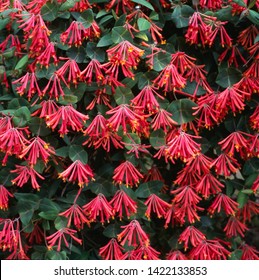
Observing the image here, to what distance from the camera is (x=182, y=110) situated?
2.07 metres

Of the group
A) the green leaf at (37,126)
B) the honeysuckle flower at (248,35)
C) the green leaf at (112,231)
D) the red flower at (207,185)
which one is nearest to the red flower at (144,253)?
the green leaf at (112,231)

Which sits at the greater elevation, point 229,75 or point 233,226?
point 229,75

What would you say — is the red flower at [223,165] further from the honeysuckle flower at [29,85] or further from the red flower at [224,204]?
the honeysuckle flower at [29,85]

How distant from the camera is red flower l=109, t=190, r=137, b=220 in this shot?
2.04 m

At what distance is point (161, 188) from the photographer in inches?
85.8

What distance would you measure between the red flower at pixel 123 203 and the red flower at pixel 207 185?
29 centimetres

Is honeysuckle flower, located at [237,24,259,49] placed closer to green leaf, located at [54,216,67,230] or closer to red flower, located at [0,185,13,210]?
green leaf, located at [54,216,67,230]

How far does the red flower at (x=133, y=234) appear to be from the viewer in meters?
2.06

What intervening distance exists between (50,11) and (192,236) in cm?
113

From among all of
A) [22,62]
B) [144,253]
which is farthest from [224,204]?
[22,62]

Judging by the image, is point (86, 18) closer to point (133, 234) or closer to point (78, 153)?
point (78, 153)

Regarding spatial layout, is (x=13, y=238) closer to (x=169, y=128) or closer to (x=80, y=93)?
(x=80, y=93)
